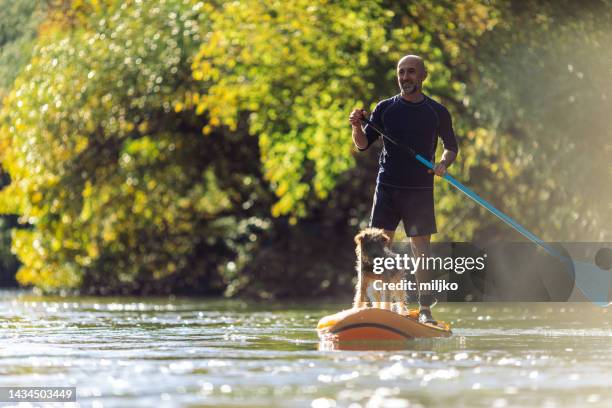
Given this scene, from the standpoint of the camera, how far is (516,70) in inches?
795

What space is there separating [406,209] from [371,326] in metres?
1.08

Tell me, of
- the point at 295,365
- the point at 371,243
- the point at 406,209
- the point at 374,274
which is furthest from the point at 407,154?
the point at 295,365

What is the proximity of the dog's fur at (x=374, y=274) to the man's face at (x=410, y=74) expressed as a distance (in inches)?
44.0

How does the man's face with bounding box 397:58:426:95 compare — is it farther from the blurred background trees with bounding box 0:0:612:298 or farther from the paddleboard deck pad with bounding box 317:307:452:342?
the blurred background trees with bounding box 0:0:612:298

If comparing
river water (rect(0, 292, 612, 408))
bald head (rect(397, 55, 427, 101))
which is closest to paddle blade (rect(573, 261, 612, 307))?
river water (rect(0, 292, 612, 408))

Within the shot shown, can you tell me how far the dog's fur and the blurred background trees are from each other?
7453 millimetres

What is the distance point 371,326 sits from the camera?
1196cm

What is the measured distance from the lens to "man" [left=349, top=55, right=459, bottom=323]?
1248 cm

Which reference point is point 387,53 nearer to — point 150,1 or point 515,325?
point 150,1

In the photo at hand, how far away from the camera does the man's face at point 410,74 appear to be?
40.5 feet

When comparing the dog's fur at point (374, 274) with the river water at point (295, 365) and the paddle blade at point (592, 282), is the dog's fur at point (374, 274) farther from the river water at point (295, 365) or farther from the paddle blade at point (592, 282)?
the paddle blade at point (592, 282)

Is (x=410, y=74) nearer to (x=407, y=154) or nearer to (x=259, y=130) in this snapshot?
(x=407, y=154)

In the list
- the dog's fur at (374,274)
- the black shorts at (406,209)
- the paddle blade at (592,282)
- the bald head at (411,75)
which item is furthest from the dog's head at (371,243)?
the paddle blade at (592,282)

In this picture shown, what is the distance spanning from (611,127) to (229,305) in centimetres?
662
